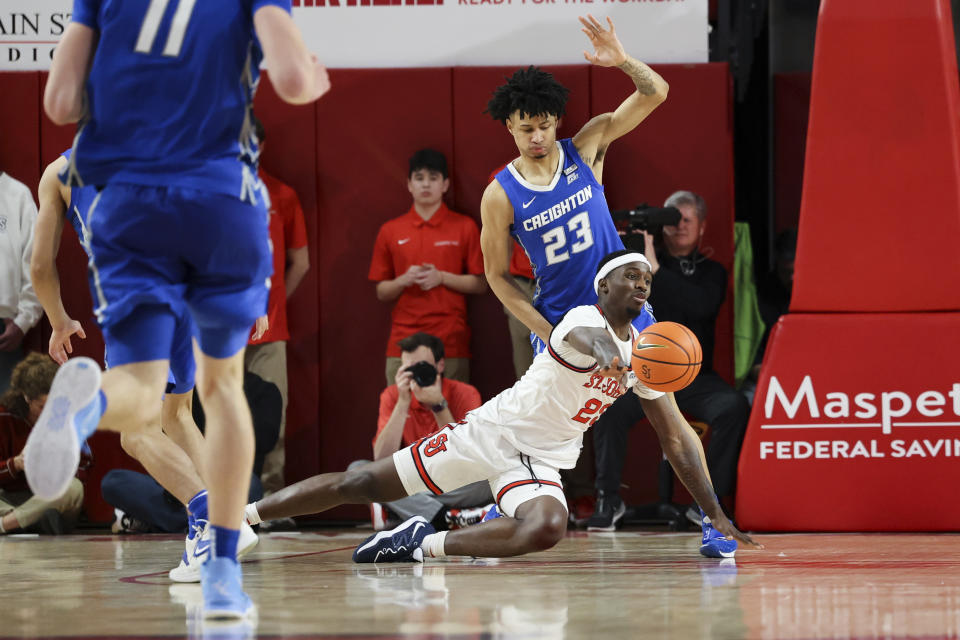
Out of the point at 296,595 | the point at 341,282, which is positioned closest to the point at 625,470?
the point at 341,282

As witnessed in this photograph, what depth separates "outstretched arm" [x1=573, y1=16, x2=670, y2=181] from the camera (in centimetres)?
507

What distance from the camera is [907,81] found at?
634 centimetres

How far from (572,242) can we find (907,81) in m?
2.37

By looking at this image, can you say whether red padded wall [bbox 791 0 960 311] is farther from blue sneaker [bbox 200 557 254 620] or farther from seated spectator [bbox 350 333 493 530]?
blue sneaker [bbox 200 557 254 620]

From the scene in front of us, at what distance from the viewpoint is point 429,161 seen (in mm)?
7371

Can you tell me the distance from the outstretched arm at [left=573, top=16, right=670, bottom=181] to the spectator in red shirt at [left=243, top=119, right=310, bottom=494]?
2659 millimetres

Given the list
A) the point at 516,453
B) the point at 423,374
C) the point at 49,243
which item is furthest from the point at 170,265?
the point at 423,374

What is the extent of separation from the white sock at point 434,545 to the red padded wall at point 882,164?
2737 mm

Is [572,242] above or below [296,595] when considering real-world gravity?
above

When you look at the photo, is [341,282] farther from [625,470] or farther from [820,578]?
[820,578]

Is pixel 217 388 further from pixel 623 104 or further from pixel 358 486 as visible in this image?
pixel 623 104

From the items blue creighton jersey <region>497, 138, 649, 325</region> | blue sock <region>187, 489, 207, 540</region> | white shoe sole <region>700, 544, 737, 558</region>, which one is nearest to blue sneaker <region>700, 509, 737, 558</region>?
white shoe sole <region>700, 544, 737, 558</region>

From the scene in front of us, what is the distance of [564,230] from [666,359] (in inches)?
45.5

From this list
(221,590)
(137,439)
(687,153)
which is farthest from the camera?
(687,153)
